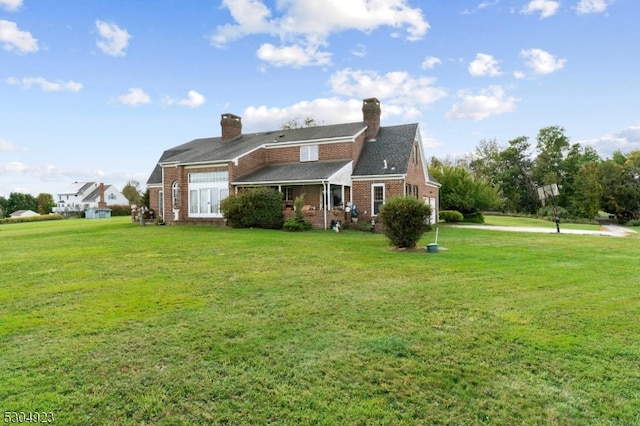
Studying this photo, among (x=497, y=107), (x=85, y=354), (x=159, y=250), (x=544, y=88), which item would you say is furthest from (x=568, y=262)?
(x=497, y=107)

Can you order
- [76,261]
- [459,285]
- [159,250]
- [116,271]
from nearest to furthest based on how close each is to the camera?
[459,285] → [116,271] → [76,261] → [159,250]

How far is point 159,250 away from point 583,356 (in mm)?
12031

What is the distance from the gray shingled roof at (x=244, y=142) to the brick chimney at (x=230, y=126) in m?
0.62

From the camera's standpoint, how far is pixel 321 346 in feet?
15.3

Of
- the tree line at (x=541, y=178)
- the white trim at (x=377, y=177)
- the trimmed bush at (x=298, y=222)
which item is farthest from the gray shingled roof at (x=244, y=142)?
the tree line at (x=541, y=178)

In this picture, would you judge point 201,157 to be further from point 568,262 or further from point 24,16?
point 568,262

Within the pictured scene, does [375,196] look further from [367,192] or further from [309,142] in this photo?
[309,142]

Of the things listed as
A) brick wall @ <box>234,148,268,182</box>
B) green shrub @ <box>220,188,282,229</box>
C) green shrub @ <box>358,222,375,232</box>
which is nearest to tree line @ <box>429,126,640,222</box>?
green shrub @ <box>358,222,375,232</box>

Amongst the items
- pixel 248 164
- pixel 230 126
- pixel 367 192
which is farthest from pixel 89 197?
pixel 367 192

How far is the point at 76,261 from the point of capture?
10.8 m

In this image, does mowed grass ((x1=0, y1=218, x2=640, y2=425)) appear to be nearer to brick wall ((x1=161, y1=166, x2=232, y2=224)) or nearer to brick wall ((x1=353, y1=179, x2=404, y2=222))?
brick wall ((x1=353, y1=179, x2=404, y2=222))

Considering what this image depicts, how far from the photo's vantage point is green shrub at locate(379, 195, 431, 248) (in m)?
13.1

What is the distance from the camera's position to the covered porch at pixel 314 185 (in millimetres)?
21938

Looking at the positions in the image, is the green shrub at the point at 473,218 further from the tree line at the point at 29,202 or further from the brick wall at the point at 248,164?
the tree line at the point at 29,202
